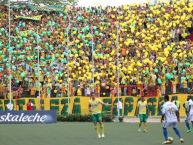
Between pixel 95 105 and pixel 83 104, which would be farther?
pixel 83 104

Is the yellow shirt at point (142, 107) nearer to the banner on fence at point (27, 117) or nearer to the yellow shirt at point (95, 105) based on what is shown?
the yellow shirt at point (95, 105)

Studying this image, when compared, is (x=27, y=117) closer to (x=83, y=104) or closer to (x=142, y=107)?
(x=83, y=104)

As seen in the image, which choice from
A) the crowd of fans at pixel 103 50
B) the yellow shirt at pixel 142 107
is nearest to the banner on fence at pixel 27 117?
the crowd of fans at pixel 103 50

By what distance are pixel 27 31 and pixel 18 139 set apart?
32.7 m

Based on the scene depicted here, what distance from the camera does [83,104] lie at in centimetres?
4703

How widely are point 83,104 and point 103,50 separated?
24.9 ft

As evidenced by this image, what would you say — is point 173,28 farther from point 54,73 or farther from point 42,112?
point 42,112

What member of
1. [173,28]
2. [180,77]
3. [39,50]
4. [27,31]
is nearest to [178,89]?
[180,77]

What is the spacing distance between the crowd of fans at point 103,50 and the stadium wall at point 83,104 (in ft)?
2.36

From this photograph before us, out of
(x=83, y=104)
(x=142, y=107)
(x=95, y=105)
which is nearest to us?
(x=95, y=105)

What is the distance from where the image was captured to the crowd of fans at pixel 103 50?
158 ft

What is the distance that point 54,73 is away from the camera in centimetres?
5131

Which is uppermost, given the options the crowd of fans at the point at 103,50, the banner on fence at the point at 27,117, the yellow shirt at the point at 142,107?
the crowd of fans at the point at 103,50

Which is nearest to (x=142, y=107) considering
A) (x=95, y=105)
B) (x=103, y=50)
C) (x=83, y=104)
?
(x=95, y=105)
